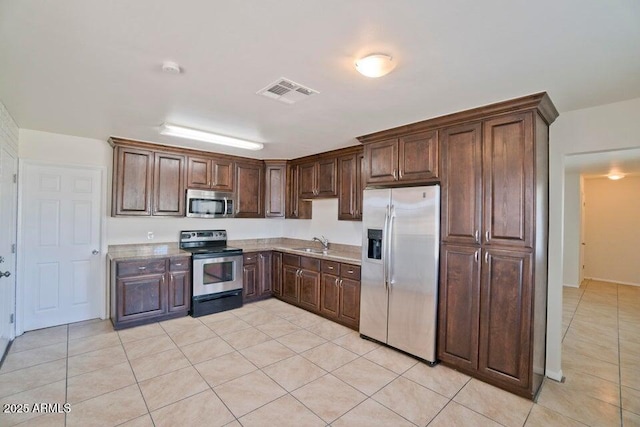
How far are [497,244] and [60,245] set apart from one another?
16.6 ft

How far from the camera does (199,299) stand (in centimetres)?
432

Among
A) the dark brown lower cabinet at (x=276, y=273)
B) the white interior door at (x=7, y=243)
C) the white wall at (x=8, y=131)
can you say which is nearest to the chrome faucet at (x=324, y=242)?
the dark brown lower cabinet at (x=276, y=273)

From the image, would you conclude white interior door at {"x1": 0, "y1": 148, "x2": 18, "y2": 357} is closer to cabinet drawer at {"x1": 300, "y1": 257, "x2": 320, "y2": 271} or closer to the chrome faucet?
cabinet drawer at {"x1": 300, "y1": 257, "x2": 320, "y2": 271}

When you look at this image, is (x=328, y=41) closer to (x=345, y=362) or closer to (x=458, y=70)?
(x=458, y=70)

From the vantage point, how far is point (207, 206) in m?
4.76

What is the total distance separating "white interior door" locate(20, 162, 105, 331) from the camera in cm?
371

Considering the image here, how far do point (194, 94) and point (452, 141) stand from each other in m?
2.38

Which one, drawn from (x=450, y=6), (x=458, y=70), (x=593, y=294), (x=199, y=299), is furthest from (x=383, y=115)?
(x=593, y=294)

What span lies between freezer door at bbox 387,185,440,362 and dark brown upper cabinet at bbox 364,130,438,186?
0.56 feet

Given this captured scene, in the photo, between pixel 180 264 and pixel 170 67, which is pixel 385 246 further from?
pixel 180 264

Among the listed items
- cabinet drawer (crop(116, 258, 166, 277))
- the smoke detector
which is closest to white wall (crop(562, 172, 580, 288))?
the smoke detector

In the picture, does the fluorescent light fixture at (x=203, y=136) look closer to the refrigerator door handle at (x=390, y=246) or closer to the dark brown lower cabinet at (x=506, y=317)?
the refrigerator door handle at (x=390, y=246)

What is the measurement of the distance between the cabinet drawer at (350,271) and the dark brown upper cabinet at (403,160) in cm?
110

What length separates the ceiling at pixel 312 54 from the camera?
146 centimetres
